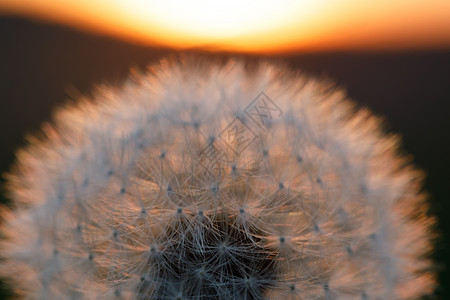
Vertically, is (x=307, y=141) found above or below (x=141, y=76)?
below

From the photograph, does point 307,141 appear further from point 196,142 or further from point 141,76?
point 141,76

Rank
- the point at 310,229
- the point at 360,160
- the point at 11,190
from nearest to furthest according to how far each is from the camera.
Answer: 1. the point at 310,229
2. the point at 360,160
3. the point at 11,190

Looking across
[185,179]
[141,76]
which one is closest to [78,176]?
[185,179]

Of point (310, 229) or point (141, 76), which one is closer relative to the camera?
point (310, 229)

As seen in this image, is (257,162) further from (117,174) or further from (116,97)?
(116,97)

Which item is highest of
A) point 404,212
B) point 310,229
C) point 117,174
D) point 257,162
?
point 117,174

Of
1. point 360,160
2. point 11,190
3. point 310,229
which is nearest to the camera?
point 310,229
